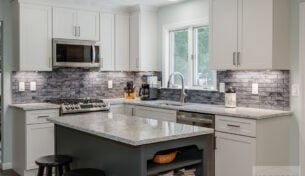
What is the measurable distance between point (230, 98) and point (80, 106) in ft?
6.85

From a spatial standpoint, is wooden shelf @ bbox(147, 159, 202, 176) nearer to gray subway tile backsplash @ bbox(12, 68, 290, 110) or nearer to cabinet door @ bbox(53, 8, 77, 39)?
gray subway tile backsplash @ bbox(12, 68, 290, 110)

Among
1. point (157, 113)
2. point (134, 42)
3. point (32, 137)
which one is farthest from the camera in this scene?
point (134, 42)

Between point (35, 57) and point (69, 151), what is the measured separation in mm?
1939

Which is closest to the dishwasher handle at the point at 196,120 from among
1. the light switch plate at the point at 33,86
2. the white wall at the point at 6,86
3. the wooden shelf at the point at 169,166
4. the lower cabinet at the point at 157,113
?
the lower cabinet at the point at 157,113

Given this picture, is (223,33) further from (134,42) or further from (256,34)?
(134,42)

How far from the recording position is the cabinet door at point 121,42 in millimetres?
5645

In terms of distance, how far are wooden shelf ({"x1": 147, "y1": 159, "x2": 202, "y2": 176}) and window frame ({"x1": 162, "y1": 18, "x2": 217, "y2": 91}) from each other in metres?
2.16

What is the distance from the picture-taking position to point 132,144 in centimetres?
227

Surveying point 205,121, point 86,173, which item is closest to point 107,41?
point 205,121

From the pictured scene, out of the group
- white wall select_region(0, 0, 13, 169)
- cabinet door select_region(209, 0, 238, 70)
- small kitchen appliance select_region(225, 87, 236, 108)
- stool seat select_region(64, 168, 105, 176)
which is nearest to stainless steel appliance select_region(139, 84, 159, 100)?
cabinet door select_region(209, 0, 238, 70)

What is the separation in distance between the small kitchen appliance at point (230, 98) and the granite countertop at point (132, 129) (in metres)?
1.45

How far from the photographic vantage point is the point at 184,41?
537 centimetres

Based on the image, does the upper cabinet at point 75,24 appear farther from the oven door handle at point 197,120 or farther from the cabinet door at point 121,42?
the oven door handle at point 197,120

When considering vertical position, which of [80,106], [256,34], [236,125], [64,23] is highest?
[64,23]
